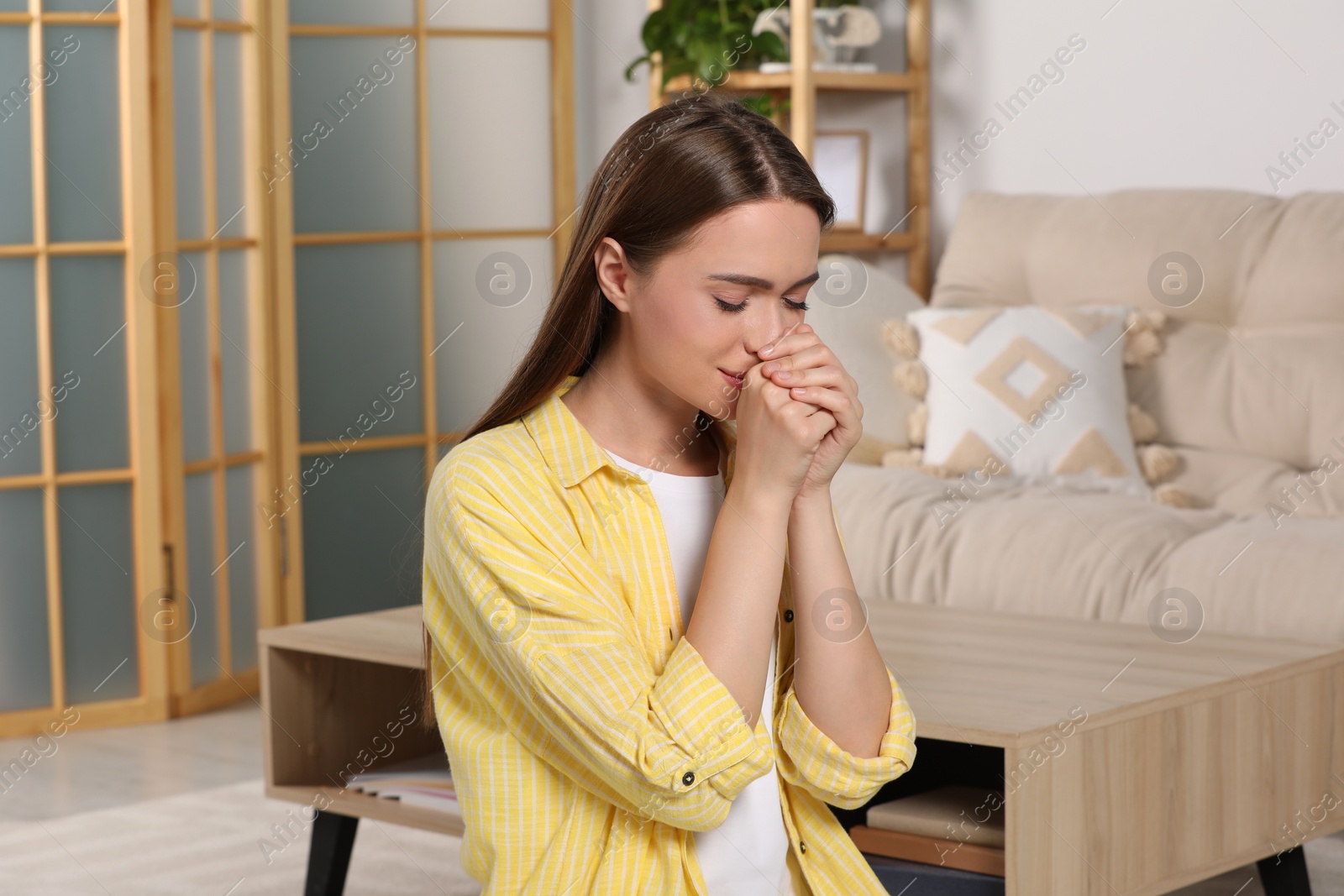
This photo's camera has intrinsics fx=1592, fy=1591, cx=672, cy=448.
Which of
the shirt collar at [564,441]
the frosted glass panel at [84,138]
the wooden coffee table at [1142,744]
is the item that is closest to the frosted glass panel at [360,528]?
the frosted glass panel at [84,138]

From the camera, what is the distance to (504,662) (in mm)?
1009

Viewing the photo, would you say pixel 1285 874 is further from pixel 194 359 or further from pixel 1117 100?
pixel 194 359

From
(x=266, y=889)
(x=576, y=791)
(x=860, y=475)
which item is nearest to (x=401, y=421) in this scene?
(x=860, y=475)

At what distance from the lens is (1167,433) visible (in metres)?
2.93

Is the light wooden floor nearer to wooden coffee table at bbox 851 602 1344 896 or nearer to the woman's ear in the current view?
wooden coffee table at bbox 851 602 1344 896

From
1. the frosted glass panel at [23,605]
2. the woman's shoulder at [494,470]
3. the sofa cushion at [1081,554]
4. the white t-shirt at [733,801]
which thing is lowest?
the frosted glass panel at [23,605]

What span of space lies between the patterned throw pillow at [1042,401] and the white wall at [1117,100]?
1.94 ft

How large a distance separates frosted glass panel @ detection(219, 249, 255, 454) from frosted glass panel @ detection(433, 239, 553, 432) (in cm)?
49

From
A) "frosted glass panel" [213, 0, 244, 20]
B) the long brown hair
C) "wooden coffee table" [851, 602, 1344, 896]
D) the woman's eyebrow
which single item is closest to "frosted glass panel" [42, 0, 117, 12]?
"frosted glass panel" [213, 0, 244, 20]

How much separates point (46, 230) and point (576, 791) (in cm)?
246

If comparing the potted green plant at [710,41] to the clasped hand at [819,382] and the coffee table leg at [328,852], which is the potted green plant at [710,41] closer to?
the coffee table leg at [328,852]

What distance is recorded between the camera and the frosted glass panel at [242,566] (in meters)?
3.44

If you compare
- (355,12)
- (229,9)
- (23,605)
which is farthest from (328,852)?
(355,12)

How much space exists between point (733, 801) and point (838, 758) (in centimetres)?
9
